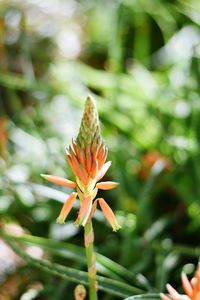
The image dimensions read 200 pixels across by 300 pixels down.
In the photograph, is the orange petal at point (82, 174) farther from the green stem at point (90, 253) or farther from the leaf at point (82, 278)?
the leaf at point (82, 278)

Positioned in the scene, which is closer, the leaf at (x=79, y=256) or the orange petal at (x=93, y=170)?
the orange petal at (x=93, y=170)

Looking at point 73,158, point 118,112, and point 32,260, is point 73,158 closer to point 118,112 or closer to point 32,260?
point 32,260

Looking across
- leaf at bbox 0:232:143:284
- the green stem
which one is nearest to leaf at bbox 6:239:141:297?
leaf at bbox 0:232:143:284

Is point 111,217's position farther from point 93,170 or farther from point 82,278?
point 82,278

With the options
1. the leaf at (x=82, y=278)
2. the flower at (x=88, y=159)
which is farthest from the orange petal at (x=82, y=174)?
the leaf at (x=82, y=278)

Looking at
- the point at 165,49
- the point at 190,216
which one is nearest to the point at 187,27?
the point at 165,49

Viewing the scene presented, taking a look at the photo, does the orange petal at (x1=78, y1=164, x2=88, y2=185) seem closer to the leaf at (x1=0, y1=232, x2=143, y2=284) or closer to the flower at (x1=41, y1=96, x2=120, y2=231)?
the flower at (x1=41, y1=96, x2=120, y2=231)
